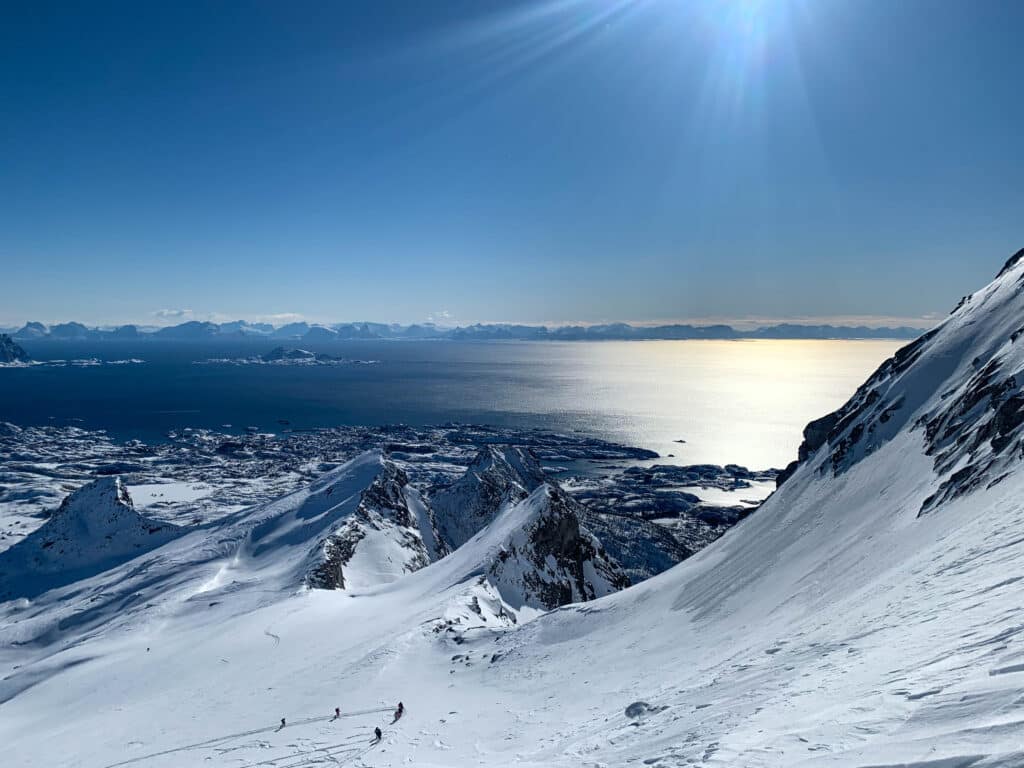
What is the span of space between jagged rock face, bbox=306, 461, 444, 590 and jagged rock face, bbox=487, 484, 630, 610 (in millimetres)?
21323

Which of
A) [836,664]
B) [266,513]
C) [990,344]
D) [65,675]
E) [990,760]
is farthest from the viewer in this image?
[266,513]

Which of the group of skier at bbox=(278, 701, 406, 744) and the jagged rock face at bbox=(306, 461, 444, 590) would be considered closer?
the group of skier at bbox=(278, 701, 406, 744)

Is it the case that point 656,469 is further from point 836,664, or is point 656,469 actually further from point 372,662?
point 836,664

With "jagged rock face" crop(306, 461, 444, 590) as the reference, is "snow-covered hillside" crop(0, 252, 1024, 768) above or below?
above

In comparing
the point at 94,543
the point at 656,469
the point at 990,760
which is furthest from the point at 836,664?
the point at 656,469

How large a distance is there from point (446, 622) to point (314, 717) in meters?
14.1

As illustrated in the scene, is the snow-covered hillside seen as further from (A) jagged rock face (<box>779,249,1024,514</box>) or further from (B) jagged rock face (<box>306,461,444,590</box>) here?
(B) jagged rock face (<box>306,461,444,590</box>)

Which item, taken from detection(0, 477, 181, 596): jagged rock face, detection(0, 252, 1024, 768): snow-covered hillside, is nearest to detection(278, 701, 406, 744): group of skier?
detection(0, 252, 1024, 768): snow-covered hillside

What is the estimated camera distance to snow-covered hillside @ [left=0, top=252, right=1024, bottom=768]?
11180mm

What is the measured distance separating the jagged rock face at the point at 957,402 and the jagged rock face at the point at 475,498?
5709 cm

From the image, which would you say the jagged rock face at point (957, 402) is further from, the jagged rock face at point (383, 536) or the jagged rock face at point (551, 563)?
the jagged rock face at point (383, 536)

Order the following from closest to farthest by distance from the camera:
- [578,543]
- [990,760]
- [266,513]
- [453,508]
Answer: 1. [990,760]
2. [578,543]
3. [266,513]
4. [453,508]

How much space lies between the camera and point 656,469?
519 feet

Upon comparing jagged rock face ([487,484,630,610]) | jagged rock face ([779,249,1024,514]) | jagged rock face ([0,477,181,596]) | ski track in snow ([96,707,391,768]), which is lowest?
jagged rock face ([0,477,181,596])
